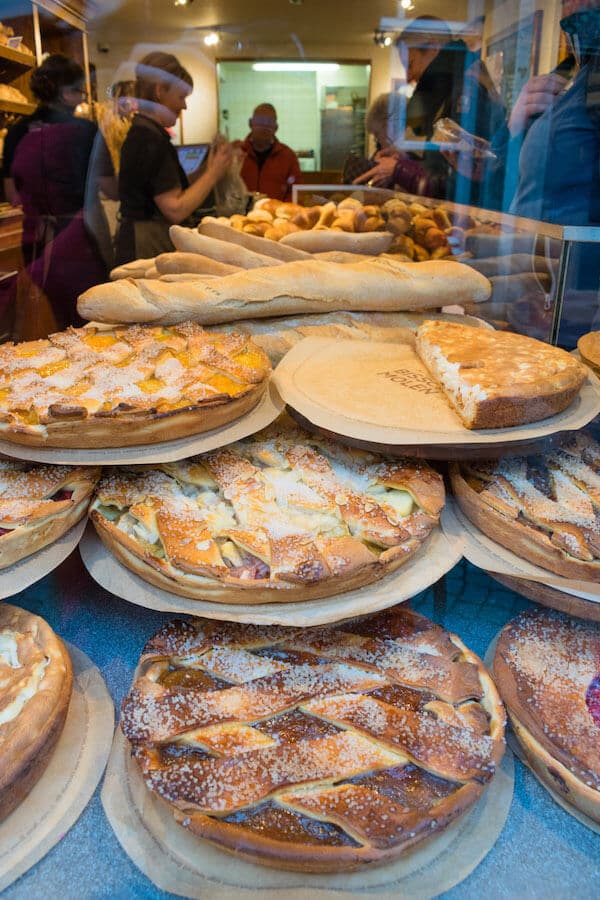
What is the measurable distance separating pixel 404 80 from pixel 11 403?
1554mm

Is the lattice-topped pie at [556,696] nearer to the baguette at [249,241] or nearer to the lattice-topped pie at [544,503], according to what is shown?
the lattice-topped pie at [544,503]

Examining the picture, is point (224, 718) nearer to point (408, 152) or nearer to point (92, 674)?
point (92, 674)

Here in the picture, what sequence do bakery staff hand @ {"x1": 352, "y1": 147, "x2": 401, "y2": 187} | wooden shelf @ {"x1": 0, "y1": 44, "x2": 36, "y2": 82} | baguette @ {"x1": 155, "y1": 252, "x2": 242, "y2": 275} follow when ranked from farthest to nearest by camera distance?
bakery staff hand @ {"x1": 352, "y1": 147, "x2": 401, "y2": 187}, baguette @ {"x1": 155, "y1": 252, "x2": 242, "y2": 275}, wooden shelf @ {"x1": 0, "y1": 44, "x2": 36, "y2": 82}

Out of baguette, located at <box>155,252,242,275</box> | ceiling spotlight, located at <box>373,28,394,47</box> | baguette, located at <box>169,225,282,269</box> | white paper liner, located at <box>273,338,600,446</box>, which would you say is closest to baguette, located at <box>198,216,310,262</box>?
baguette, located at <box>169,225,282,269</box>

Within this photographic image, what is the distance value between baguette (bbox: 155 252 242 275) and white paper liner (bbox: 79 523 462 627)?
1022 mm

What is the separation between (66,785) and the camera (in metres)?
1.08

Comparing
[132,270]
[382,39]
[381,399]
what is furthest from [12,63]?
[381,399]

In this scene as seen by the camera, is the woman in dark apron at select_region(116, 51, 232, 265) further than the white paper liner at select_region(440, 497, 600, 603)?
Yes

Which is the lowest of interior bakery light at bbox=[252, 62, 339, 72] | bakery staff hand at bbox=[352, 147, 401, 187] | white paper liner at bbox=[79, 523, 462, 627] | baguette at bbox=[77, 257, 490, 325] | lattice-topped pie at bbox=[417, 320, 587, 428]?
white paper liner at bbox=[79, 523, 462, 627]

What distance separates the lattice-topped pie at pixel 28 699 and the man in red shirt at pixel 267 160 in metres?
1.61

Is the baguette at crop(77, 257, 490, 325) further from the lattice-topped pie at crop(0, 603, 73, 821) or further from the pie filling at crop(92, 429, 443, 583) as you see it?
the lattice-topped pie at crop(0, 603, 73, 821)

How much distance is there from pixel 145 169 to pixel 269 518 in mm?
1286

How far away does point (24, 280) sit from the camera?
1.81 meters

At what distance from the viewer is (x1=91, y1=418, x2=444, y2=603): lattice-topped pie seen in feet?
3.87
